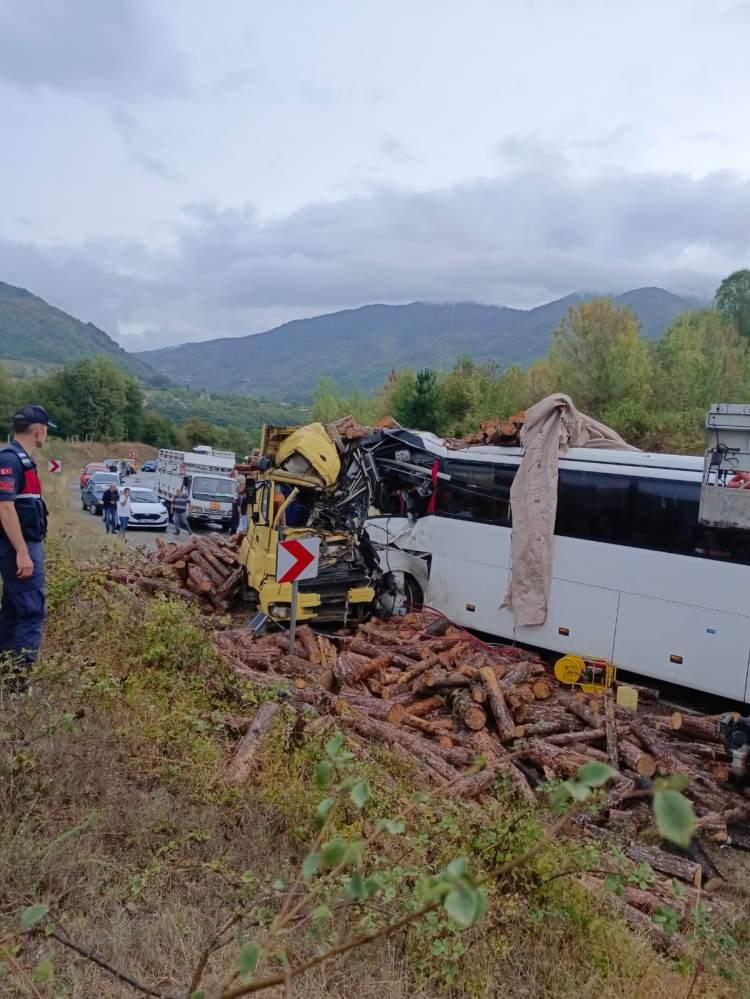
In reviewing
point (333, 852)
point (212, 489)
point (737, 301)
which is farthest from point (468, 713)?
point (737, 301)

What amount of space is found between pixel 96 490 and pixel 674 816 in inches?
1332

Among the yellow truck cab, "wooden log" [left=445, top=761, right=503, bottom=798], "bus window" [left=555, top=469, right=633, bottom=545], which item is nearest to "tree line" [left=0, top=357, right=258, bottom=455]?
the yellow truck cab

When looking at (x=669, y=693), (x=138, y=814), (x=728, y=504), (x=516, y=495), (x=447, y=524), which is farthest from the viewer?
(x=447, y=524)

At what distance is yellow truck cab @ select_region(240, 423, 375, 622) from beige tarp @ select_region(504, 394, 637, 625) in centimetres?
263

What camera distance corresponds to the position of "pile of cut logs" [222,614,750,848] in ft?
21.9

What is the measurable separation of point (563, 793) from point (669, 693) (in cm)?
911

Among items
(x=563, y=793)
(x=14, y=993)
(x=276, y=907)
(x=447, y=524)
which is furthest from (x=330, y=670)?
(x=563, y=793)

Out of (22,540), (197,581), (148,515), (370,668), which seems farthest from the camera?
(148,515)

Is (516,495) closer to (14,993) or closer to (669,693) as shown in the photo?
(669,693)

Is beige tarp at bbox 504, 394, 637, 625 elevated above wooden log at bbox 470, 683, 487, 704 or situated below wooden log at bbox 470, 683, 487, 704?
above

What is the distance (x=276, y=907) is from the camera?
355 cm

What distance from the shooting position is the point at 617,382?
32.3 m

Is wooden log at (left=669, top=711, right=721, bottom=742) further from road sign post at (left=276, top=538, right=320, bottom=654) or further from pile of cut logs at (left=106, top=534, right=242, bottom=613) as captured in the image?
pile of cut logs at (left=106, top=534, right=242, bottom=613)

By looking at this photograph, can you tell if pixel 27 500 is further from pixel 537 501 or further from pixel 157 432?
pixel 157 432
